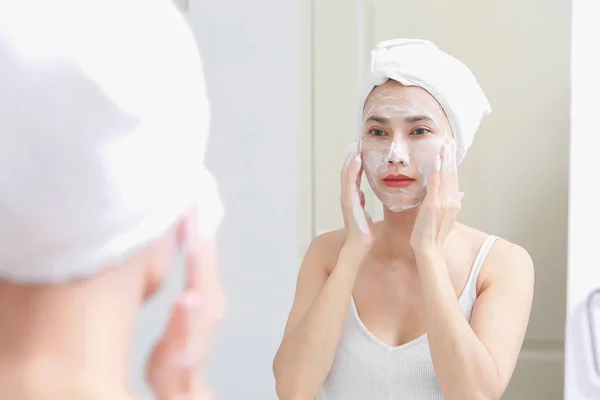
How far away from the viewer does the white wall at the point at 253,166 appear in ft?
3.57

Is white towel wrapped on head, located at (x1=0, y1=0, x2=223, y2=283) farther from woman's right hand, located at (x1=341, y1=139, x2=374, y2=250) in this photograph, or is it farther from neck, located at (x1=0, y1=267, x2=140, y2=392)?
woman's right hand, located at (x1=341, y1=139, x2=374, y2=250)

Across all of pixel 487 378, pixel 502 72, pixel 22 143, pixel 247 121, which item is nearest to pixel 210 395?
pixel 22 143

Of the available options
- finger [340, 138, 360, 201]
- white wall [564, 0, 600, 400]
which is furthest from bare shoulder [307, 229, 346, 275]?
white wall [564, 0, 600, 400]

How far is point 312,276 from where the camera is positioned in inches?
40.1

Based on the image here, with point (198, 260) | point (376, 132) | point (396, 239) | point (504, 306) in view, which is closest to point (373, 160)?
point (376, 132)

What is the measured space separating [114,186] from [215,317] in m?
0.09

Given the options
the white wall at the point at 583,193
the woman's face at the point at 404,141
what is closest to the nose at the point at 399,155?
the woman's face at the point at 404,141

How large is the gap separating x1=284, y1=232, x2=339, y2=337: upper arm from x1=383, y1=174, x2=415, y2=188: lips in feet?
0.51

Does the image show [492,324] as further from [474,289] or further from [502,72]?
[502,72]

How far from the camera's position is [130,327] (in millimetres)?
318

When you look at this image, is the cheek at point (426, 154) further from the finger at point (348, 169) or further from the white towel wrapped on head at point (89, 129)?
the white towel wrapped on head at point (89, 129)

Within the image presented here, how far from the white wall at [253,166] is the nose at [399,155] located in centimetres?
30

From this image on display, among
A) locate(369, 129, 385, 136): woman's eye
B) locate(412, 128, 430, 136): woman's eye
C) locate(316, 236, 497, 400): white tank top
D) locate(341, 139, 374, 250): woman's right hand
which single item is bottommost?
locate(316, 236, 497, 400): white tank top

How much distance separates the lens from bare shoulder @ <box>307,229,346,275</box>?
3.37 feet
